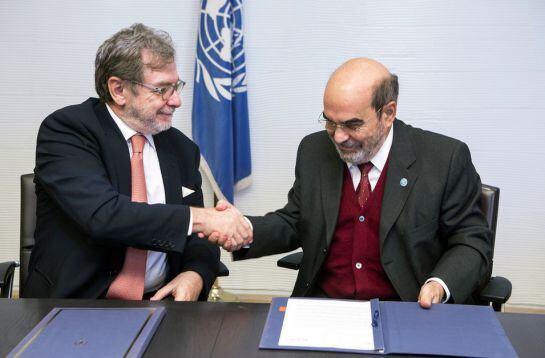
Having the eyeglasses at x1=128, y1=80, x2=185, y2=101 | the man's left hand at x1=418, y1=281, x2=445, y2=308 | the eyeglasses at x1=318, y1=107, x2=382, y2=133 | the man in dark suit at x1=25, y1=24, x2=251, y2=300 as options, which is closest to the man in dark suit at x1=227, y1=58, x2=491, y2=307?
the eyeglasses at x1=318, y1=107, x2=382, y2=133

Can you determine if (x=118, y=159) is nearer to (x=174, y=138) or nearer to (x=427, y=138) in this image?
(x=174, y=138)

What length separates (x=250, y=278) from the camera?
4.13 metres

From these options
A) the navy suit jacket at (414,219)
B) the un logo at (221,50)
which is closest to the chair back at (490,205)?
the navy suit jacket at (414,219)

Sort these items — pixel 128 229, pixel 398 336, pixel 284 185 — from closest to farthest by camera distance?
pixel 398 336 → pixel 128 229 → pixel 284 185

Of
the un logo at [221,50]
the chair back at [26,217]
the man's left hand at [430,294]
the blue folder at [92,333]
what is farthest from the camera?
the un logo at [221,50]

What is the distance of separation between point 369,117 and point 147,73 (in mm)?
862

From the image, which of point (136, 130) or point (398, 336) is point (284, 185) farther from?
point (398, 336)

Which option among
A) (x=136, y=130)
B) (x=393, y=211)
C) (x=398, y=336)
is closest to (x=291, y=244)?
(x=393, y=211)

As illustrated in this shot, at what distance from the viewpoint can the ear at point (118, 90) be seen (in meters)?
2.28

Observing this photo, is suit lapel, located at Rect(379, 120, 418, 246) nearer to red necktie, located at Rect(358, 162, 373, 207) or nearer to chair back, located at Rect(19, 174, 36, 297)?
red necktie, located at Rect(358, 162, 373, 207)

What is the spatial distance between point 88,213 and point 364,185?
1.03 metres

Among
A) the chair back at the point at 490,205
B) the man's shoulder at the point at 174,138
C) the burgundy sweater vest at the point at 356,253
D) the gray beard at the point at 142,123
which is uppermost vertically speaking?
the gray beard at the point at 142,123

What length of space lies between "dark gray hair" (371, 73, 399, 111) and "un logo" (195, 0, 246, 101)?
1613mm

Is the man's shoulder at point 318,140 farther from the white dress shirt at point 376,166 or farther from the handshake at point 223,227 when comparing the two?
the handshake at point 223,227
